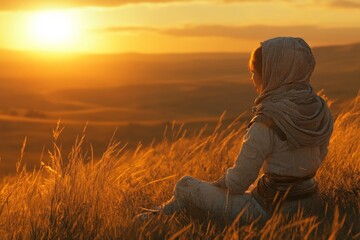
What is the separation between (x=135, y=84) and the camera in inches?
2479

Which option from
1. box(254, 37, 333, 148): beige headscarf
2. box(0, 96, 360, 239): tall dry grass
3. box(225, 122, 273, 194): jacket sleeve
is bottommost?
box(0, 96, 360, 239): tall dry grass

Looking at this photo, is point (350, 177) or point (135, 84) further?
point (135, 84)

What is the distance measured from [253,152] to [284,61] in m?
0.60

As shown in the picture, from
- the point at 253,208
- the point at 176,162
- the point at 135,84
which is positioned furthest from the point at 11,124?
the point at 135,84

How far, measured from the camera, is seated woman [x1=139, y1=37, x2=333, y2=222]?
4734mm

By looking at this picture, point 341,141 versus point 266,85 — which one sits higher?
point 266,85

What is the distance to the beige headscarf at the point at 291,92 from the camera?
187 inches

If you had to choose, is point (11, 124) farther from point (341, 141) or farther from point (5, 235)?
point (5, 235)

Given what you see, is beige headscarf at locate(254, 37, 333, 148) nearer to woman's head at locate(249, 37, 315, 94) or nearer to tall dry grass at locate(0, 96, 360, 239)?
woman's head at locate(249, 37, 315, 94)

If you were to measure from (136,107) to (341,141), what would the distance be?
4169cm

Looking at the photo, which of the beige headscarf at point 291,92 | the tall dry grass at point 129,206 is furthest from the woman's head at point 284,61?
the tall dry grass at point 129,206

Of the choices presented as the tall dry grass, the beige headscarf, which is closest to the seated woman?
the beige headscarf

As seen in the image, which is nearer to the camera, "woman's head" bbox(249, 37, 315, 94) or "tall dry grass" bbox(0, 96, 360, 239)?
"tall dry grass" bbox(0, 96, 360, 239)

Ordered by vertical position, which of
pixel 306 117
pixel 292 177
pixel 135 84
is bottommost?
pixel 135 84
